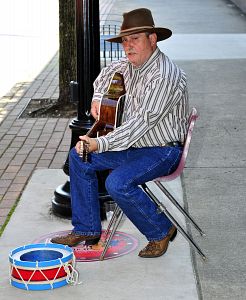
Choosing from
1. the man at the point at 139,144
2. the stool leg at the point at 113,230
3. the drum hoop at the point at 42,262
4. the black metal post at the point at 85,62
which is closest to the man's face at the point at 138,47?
the man at the point at 139,144

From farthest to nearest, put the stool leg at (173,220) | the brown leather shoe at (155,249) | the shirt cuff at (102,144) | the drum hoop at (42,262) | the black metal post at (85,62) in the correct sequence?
the black metal post at (85,62), the brown leather shoe at (155,249), the stool leg at (173,220), the shirt cuff at (102,144), the drum hoop at (42,262)

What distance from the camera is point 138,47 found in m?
5.68

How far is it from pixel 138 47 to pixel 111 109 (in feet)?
1.38

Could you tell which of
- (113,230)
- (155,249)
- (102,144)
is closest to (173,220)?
(155,249)

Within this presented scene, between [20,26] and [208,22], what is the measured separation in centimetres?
410

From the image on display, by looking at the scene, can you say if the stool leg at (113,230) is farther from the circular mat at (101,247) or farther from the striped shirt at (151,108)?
the striped shirt at (151,108)

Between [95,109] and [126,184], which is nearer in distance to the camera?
[126,184]

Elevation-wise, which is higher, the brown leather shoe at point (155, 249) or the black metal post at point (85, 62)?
the black metal post at point (85, 62)

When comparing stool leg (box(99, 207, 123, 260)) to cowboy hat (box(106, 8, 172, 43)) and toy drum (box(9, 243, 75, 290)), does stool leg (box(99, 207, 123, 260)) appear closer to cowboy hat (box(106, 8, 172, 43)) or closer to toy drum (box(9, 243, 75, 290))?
toy drum (box(9, 243, 75, 290))

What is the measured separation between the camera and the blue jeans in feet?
18.1

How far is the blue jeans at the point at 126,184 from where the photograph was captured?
5.53m

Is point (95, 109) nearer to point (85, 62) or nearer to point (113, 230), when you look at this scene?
point (85, 62)

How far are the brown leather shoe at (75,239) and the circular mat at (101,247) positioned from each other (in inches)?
1.9

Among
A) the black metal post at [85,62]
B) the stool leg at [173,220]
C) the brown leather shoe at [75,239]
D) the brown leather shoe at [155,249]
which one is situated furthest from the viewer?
the black metal post at [85,62]
